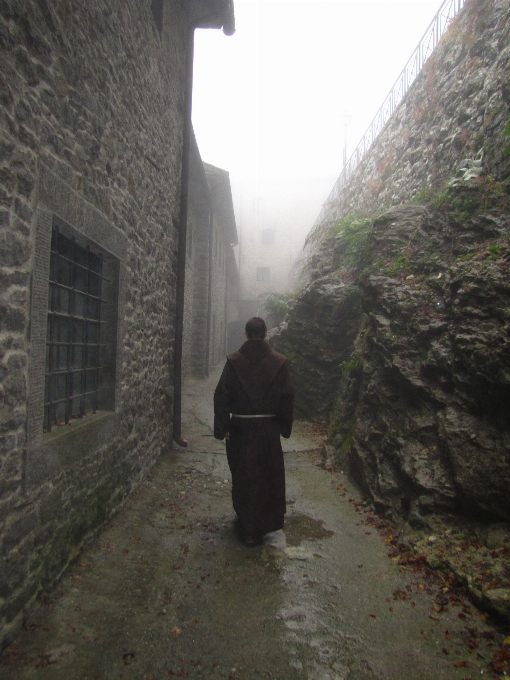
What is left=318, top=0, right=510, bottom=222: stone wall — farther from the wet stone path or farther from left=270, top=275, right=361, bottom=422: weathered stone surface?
the wet stone path

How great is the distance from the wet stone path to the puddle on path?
0.01 metres

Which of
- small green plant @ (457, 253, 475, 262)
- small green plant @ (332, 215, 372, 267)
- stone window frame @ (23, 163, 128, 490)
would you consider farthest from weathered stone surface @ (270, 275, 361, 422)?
stone window frame @ (23, 163, 128, 490)

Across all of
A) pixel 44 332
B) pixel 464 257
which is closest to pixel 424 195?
pixel 464 257

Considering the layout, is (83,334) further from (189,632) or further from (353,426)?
(353,426)

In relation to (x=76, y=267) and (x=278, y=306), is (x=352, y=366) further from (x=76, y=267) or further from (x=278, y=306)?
(x=278, y=306)

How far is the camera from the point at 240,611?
3.00 meters

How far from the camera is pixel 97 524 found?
12.7 feet

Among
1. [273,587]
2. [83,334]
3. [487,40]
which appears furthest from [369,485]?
[487,40]

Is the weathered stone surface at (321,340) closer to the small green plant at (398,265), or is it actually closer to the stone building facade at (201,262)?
the small green plant at (398,265)

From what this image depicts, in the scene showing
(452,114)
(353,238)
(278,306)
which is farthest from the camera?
(278,306)

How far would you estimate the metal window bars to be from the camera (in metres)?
3.36

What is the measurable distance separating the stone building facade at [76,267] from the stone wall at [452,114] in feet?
12.6

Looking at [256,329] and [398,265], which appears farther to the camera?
[398,265]

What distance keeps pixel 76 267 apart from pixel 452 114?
788 centimetres
